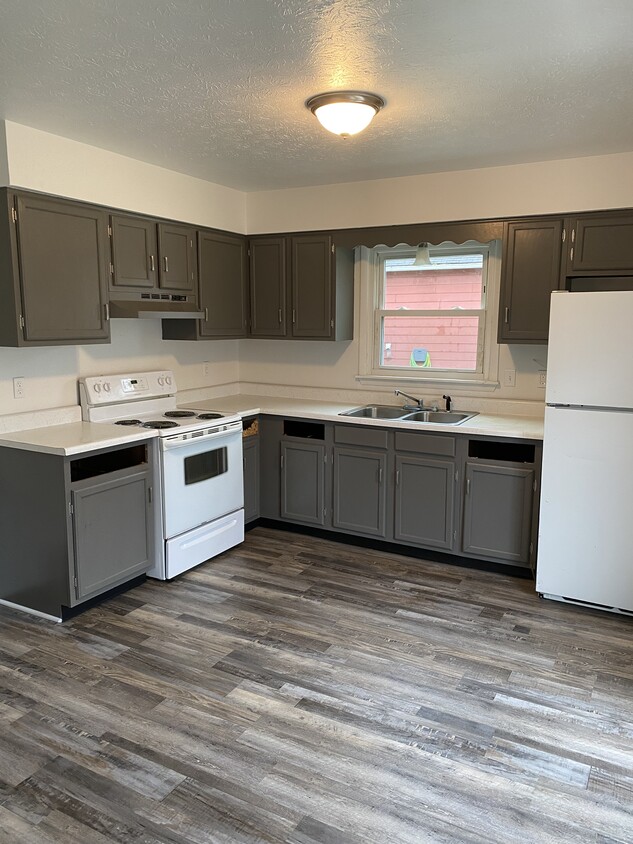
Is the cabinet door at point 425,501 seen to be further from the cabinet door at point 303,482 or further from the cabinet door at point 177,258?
the cabinet door at point 177,258

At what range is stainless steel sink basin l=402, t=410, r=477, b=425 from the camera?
4281mm

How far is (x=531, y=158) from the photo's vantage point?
379 centimetres

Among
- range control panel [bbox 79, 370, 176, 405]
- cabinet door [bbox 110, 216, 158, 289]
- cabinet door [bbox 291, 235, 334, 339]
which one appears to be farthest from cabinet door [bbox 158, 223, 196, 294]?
cabinet door [bbox 291, 235, 334, 339]

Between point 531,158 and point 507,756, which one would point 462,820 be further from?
point 531,158

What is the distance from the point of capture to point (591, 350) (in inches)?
127

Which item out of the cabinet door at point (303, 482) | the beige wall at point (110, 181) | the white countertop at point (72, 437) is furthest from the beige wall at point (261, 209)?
the cabinet door at point (303, 482)

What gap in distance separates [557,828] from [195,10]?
2790mm

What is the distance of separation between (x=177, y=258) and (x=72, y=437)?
1.50 meters

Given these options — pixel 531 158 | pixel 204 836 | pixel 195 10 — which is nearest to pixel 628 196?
pixel 531 158

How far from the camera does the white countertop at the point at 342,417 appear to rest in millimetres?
3723

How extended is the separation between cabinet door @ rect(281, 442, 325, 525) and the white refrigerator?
4.99ft

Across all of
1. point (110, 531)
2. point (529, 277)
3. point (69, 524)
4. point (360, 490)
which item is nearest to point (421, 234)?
point (529, 277)

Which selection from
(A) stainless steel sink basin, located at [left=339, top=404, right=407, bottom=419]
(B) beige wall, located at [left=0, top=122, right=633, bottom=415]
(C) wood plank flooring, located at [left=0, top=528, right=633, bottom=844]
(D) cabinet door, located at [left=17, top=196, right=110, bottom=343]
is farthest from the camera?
(A) stainless steel sink basin, located at [left=339, top=404, right=407, bottom=419]

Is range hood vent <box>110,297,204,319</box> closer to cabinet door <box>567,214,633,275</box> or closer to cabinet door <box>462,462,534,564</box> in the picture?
cabinet door <box>462,462,534,564</box>
